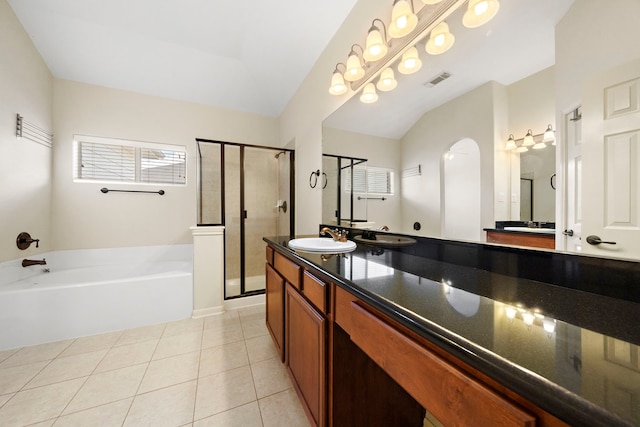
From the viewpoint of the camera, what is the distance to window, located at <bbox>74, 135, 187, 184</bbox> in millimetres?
2605

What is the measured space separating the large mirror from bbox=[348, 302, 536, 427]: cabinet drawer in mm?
573

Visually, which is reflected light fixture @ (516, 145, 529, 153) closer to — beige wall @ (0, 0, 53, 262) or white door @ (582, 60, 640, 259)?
white door @ (582, 60, 640, 259)

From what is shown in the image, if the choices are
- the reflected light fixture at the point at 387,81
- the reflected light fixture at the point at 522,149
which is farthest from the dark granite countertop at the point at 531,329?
the reflected light fixture at the point at 387,81

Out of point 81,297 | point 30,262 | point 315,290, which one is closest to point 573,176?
point 315,290

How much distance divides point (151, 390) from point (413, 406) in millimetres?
1480

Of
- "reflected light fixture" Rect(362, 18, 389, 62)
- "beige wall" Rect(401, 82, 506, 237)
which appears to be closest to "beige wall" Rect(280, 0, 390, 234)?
"reflected light fixture" Rect(362, 18, 389, 62)

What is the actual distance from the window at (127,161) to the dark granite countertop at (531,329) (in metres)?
3.00

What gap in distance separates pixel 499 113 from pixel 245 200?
99.9 inches

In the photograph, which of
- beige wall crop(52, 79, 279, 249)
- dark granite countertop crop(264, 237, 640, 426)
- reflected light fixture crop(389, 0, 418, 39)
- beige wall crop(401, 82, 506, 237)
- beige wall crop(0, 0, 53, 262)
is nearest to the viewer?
dark granite countertop crop(264, 237, 640, 426)

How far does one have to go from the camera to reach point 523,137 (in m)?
0.72

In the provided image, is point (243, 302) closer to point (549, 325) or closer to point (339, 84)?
point (339, 84)

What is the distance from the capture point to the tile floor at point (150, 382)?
1173mm

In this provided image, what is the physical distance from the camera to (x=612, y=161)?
557 mm

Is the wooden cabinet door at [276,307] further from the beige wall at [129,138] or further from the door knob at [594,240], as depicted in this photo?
the beige wall at [129,138]
